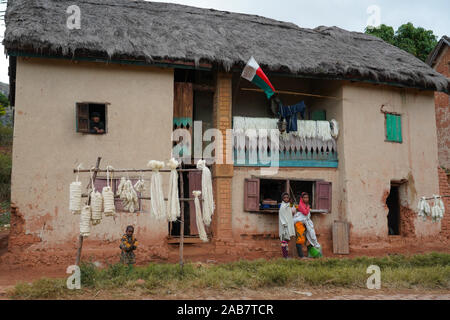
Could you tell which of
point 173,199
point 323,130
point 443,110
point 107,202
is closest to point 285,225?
point 323,130

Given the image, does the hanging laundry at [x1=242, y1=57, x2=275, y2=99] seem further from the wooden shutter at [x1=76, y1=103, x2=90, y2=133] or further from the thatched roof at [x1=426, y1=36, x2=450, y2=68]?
the thatched roof at [x1=426, y1=36, x2=450, y2=68]

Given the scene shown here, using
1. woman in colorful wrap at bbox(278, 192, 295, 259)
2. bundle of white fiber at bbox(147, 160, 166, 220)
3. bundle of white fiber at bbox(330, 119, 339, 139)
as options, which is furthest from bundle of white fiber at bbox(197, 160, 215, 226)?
bundle of white fiber at bbox(330, 119, 339, 139)

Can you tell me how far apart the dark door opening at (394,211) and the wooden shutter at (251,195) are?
4.37 meters

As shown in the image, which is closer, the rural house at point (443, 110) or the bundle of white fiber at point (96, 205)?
the bundle of white fiber at point (96, 205)

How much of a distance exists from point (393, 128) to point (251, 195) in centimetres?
448

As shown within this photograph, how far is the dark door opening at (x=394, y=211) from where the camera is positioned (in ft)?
40.3

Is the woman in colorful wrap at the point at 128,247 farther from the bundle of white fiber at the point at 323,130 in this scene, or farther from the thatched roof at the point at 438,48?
the thatched roof at the point at 438,48

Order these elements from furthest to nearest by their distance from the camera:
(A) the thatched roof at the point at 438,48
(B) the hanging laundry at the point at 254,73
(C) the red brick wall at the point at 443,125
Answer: (A) the thatched roof at the point at 438,48 < (C) the red brick wall at the point at 443,125 < (B) the hanging laundry at the point at 254,73

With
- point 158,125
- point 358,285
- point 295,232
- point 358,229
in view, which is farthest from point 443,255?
point 158,125

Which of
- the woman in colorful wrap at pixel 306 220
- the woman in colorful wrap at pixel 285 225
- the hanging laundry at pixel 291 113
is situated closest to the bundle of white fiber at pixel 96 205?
the woman in colorful wrap at pixel 285 225

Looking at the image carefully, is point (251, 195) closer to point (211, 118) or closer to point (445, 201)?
point (211, 118)

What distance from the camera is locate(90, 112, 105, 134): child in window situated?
9406 millimetres

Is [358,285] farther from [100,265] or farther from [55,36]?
[55,36]

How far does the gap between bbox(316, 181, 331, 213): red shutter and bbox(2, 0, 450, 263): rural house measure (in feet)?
0.13
